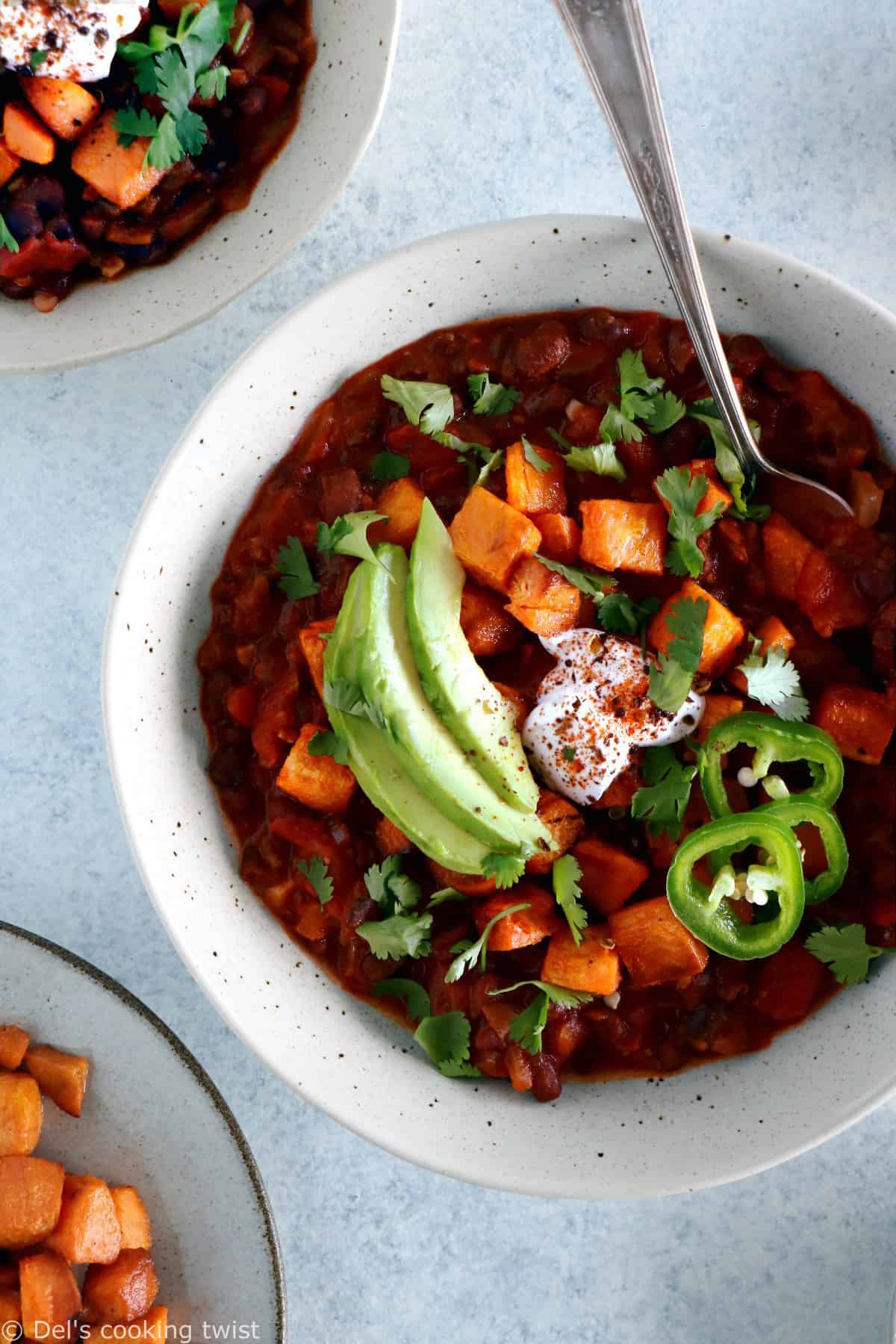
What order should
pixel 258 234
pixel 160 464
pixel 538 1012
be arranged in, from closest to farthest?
1. pixel 538 1012
2. pixel 258 234
3. pixel 160 464

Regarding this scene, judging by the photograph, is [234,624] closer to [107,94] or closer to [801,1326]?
[107,94]

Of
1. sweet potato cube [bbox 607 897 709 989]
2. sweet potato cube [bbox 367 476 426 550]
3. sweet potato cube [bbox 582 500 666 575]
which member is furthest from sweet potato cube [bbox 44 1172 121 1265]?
sweet potato cube [bbox 582 500 666 575]

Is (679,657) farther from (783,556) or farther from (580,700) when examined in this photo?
(783,556)

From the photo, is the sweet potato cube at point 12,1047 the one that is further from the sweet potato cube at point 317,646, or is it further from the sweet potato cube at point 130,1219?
the sweet potato cube at point 317,646

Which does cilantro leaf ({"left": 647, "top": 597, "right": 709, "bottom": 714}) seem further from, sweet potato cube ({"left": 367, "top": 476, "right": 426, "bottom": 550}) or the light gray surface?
the light gray surface

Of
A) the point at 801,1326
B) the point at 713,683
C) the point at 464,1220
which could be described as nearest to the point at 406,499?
the point at 713,683

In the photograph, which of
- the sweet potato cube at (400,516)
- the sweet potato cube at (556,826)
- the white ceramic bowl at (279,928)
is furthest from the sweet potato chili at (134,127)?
the sweet potato cube at (556,826)

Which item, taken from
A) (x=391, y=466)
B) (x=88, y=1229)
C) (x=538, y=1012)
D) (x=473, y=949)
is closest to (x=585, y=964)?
(x=538, y=1012)
